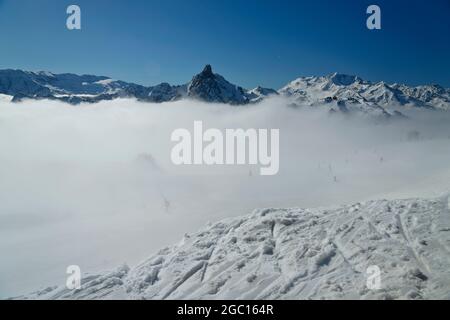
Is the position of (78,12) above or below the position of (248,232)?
above

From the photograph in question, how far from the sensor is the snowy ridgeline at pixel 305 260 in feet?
27.4

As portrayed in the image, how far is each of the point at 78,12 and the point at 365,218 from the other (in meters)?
12.5

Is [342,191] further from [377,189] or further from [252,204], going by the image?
[252,204]

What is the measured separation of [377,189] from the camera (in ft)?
82.3

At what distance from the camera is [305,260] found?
9.73 metres

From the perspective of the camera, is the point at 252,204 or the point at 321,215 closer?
the point at 321,215

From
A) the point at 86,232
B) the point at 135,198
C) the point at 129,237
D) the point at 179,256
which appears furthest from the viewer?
the point at 135,198

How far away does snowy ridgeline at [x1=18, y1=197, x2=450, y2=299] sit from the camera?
836 centimetres

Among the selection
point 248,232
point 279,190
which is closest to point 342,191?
point 279,190
